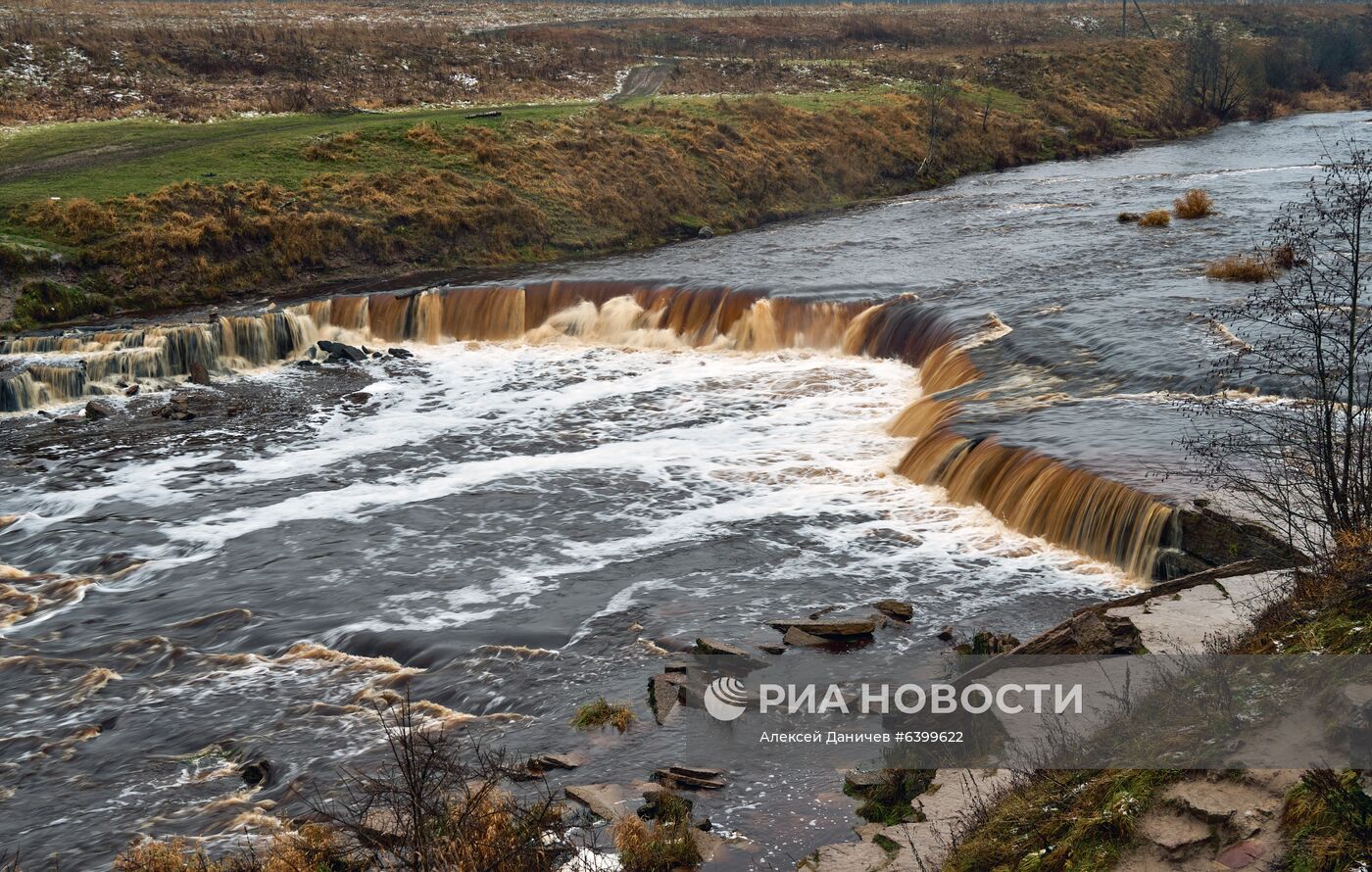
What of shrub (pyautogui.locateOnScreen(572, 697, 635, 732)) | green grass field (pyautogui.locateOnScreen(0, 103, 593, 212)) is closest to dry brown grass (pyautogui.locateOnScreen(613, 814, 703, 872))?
shrub (pyautogui.locateOnScreen(572, 697, 635, 732))

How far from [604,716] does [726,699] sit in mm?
1229

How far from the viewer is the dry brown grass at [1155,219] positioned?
34625 mm

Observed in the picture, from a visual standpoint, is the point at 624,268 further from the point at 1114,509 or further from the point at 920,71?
the point at 920,71

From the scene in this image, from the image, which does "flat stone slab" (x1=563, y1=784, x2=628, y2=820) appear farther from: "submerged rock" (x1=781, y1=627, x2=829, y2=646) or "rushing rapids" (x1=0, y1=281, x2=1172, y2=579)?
"rushing rapids" (x1=0, y1=281, x2=1172, y2=579)

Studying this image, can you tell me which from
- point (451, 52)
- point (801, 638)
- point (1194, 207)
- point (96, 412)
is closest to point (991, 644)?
point (801, 638)

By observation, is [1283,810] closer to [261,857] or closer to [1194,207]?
[261,857]

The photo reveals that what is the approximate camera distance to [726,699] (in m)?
11.9

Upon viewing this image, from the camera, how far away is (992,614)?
13.6 metres

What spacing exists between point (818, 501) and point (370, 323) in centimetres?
1820

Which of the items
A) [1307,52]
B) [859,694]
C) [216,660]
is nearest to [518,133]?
[216,660]

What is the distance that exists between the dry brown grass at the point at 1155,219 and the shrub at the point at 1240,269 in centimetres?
664

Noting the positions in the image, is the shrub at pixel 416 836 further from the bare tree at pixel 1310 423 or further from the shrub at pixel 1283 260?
the shrub at pixel 1283 260

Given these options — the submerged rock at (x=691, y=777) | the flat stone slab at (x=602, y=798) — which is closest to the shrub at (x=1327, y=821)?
the submerged rock at (x=691, y=777)

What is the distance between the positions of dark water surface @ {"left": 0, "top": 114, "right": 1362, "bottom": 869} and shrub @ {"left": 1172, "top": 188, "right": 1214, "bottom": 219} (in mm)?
3873
